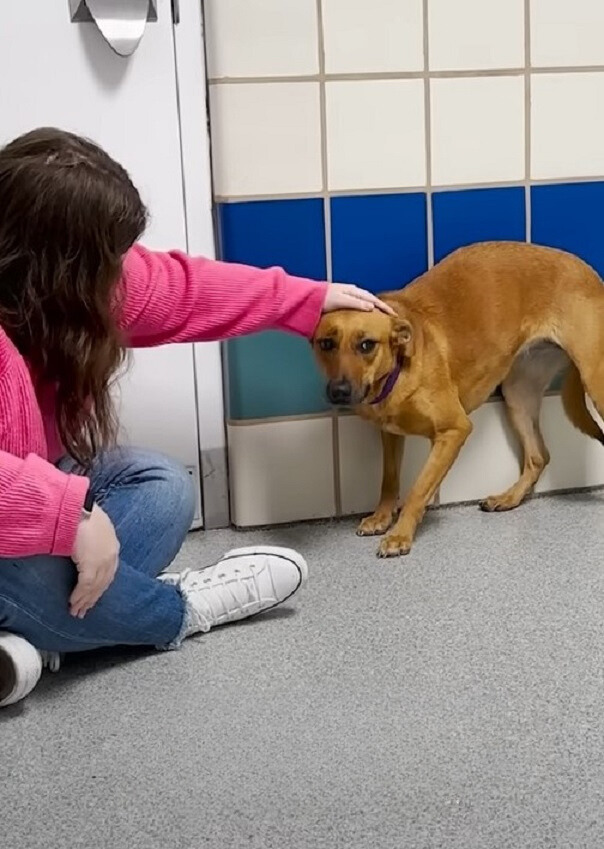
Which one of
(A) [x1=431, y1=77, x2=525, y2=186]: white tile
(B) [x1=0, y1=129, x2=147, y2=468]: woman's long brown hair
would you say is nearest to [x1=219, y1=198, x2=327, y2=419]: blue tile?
(A) [x1=431, y1=77, x2=525, y2=186]: white tile

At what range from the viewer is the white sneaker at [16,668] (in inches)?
41.9

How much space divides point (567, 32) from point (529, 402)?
0.58 metres

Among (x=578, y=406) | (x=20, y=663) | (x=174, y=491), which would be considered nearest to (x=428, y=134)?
(x=578, y=406)

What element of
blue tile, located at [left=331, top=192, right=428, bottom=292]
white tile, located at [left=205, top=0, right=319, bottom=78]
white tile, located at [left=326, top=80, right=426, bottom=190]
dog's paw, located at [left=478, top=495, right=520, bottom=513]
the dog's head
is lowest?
dog's paw, located at [left=478, top=495, right=520, bottom=513]

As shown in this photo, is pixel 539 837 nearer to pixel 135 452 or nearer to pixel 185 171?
pixel 135 452

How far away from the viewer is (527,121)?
1.68 meters

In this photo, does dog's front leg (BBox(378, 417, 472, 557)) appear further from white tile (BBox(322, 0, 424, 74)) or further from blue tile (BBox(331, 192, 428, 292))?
white tile (BBox(322, 0, 424, 74))

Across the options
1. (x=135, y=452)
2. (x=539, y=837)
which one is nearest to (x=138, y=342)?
(x=135, y=452)

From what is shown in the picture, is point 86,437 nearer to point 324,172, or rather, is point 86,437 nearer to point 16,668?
point 16,668

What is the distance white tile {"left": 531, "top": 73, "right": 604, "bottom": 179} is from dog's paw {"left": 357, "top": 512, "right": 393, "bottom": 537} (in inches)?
23.0

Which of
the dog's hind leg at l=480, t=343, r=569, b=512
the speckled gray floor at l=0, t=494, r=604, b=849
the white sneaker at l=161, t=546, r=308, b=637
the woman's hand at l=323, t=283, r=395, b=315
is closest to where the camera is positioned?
the speckled gray floor at l=0, t=494, r=604, b=849

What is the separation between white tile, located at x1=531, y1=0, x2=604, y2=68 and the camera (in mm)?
1653

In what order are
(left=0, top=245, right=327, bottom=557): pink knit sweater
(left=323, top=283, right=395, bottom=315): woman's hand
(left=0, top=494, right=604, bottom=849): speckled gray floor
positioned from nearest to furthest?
(left=0, top=494, right=604, bottom=849): speckled gray floor, (left=0, top=245, right=327, bottom=557): pink knit sweater, (left=323, top=283, right=395, bottom=315): woman's hand

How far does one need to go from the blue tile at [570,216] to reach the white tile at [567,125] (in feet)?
0.08
